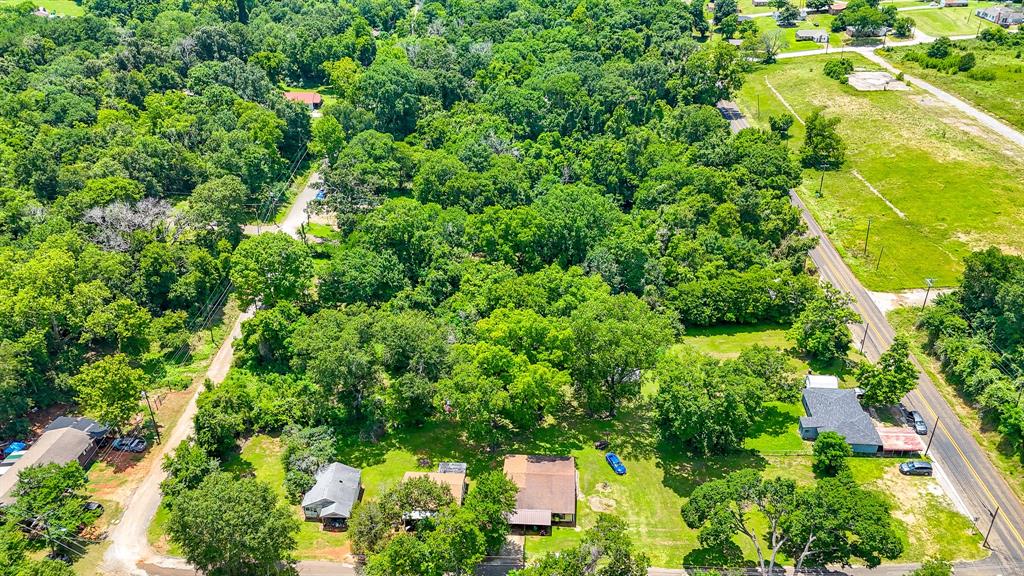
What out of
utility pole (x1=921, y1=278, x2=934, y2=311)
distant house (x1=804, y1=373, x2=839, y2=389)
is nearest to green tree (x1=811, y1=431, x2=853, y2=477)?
distant house (x1=804, y1=373, x2=839, y2=389)

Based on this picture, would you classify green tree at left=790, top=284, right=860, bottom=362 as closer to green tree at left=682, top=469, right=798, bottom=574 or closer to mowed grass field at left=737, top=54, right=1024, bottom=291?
mowed grass field at left=737, top=54, right=1024, bottom=291

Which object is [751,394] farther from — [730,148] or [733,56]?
[733,56]

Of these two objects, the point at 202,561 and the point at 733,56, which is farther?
the point at 733,56

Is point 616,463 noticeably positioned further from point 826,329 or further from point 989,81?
point 989,81

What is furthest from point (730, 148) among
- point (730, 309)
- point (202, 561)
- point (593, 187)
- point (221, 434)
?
point (202, 561)

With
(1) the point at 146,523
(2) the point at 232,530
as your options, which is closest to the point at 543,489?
(2) the point at 232,530

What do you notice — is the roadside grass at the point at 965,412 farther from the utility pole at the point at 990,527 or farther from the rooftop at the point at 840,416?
the rooftop at the point at 840,416
